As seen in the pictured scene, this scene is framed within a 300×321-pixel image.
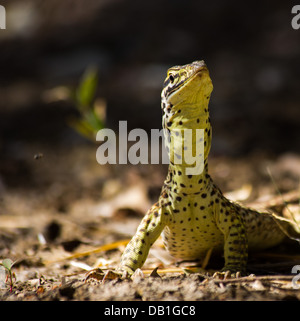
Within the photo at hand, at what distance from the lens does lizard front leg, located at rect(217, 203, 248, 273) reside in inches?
130

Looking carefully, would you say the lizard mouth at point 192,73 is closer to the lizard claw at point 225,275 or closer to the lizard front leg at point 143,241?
the lizard front leg at point 143,241

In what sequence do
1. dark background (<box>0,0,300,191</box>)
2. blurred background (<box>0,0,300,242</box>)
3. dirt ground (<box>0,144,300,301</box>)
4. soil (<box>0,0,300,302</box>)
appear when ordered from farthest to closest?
dark background (<box>0,0,300,191</box>), blurred background (<box>0,0,300,242</box>), soil (<box>0,0,300,302</box>), dirt ground (<box>0,144,300,301</box>)

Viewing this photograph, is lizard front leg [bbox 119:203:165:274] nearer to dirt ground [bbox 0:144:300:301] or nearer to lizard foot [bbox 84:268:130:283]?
lizard foot [bbox 84:268:130:283]

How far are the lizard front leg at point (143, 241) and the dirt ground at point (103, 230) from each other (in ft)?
0.87

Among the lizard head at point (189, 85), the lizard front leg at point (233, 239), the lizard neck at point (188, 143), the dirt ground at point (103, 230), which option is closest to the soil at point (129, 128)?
the dirt ground at point (103, 230)

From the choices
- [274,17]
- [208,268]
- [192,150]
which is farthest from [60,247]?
[274,17]

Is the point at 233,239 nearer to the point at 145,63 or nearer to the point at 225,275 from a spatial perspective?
the point at 225,275

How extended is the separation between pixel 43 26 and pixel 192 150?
10.3 metres

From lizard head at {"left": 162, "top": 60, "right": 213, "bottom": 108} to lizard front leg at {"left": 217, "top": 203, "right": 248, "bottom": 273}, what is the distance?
2.53 ft

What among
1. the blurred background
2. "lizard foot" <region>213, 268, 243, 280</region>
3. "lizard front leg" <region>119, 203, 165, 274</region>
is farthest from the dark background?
"lizard foot" <region>213, 268, 243, 280</region>

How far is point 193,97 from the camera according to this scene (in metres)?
3.11

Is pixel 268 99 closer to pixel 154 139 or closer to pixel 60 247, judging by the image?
pixel 154 139

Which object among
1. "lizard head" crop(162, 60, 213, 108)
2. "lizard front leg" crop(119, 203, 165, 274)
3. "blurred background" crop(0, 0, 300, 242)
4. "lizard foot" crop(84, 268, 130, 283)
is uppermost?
"blurred background" crop(0, 0, 300, 242)

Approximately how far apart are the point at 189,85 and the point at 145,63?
846 centimetres
